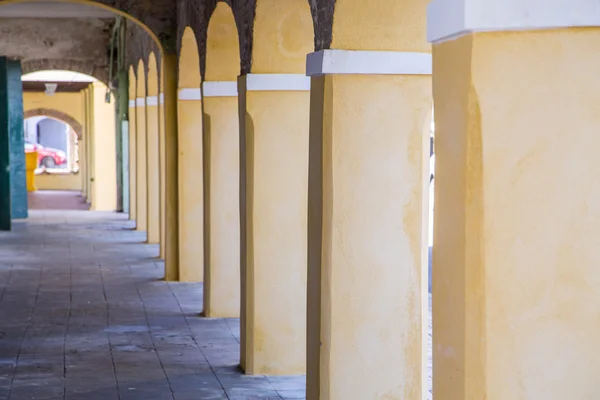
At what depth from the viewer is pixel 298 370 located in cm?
846

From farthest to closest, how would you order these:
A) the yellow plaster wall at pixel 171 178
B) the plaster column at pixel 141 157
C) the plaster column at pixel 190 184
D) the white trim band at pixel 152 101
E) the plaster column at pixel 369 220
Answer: the plaster column at pixel 141 157, the white trim band at pixel 152 101, the yellow plaster wall at pixel 171 178, the plaster column at pixel 190 184, the plaster column at pixel 369 220

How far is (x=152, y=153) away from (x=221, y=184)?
20.7 feet

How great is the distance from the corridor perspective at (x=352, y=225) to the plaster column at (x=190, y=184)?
25mm

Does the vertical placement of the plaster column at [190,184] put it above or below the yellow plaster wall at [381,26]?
below

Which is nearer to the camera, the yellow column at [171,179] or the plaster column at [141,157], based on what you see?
the yellow column at [171,179]

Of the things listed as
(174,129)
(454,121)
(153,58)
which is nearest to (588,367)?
(454,121)

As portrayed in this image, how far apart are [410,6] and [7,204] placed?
46.3 ft

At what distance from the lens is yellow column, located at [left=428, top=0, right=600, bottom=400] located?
3.52 metres

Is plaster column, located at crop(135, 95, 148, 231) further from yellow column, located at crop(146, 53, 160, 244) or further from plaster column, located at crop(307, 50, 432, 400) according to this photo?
plaster column, located at crop(307, 50, 432, 400)

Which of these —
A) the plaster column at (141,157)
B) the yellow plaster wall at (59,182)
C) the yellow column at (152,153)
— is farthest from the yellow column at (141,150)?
the yellow plaster wall at (59,182)

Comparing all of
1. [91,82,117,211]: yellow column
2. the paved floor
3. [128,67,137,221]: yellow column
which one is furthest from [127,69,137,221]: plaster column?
the paved floor

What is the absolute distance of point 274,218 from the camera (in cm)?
841

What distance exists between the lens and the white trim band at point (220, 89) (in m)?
10.5

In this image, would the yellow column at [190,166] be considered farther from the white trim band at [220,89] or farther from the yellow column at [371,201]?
the yellow column at [371,201]
